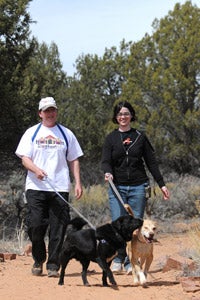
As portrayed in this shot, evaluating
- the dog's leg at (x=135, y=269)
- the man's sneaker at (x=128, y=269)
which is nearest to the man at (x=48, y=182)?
the man's sneaker at (x=128, y=269)

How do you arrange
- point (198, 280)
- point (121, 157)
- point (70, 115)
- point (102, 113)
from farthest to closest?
point (102, 113) < point (70, 115) < point (121, 157) < point (198, 280)

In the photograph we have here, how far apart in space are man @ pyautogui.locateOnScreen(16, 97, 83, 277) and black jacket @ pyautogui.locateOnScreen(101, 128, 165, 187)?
1.36 feet

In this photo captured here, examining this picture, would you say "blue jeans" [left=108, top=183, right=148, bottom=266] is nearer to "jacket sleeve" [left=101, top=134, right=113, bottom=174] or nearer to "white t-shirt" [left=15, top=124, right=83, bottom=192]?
"jacket sleeve" [left=101, top=134, right=113, bottom=174]

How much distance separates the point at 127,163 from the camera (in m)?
6.73

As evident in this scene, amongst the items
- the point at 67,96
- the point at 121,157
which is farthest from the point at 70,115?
the point at 121,157

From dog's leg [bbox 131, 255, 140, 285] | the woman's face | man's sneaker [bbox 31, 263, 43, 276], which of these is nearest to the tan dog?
dog's leg [bbox 131, 255, 140, 285]

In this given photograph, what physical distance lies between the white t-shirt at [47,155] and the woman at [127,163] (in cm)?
49

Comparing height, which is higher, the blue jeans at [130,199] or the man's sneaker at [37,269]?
the blue jeans at [130,199]

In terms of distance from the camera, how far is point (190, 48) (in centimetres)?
1958

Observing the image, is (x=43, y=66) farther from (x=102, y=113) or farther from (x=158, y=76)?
(x=158, y=76)

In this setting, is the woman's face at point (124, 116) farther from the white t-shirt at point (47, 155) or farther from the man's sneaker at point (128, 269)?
the man's sneaker at point (128, 269)

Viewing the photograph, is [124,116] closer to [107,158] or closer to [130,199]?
[107,158]

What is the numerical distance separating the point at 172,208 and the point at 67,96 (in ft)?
29.6

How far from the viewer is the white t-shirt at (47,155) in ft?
21.4
